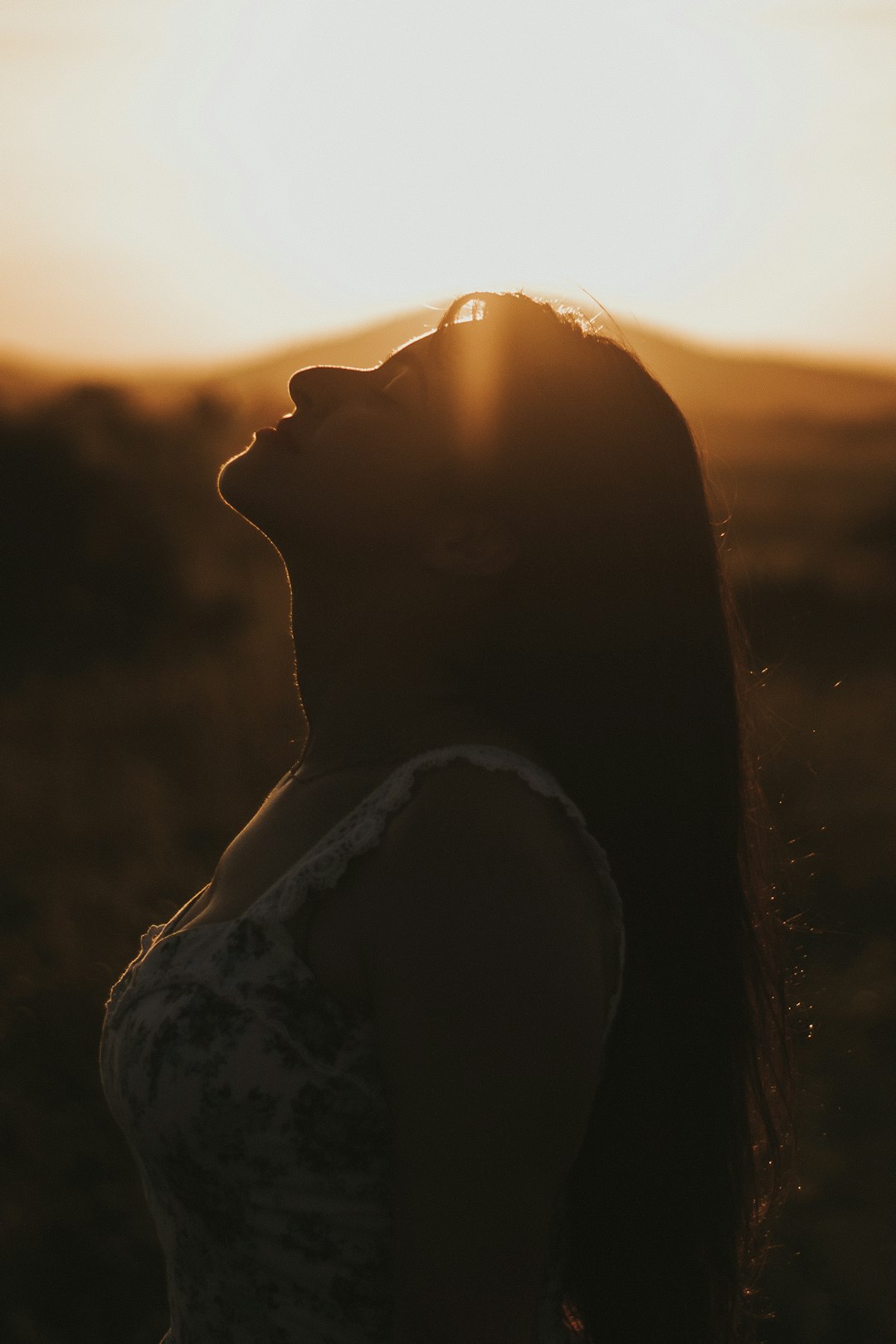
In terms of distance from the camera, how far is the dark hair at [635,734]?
179 cm

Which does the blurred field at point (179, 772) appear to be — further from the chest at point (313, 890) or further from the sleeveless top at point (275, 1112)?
the sleeveless top at point (275, 1112)

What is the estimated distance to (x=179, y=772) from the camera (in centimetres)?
841

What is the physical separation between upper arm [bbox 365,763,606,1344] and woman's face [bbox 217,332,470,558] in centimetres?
55

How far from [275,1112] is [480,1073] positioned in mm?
265

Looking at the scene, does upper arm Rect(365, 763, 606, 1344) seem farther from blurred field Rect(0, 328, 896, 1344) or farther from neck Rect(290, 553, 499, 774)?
blurred field Rect(0, 328, 896, 1344)

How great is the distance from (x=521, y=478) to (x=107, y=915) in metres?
5.04

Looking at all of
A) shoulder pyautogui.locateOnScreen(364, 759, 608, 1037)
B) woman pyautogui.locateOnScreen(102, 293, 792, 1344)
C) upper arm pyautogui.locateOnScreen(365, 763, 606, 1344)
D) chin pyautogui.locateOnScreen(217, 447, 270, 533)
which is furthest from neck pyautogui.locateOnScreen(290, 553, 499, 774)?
upper arm pyautogui.locateOnScreen(365, 763, 606, 1344)

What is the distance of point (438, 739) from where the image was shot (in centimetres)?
174

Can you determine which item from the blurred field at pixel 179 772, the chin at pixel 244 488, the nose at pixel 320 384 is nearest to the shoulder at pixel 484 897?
the chin at pixel 244 488

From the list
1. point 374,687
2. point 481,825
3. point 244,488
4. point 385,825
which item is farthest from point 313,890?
point 244,488

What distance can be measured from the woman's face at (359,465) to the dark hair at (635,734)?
0.05 m

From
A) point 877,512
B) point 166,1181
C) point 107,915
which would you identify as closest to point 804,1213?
point 107,915

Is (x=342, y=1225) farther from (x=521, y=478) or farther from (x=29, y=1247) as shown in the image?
(x=29, y=1247)

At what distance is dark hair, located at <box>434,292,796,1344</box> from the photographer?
1788mm
